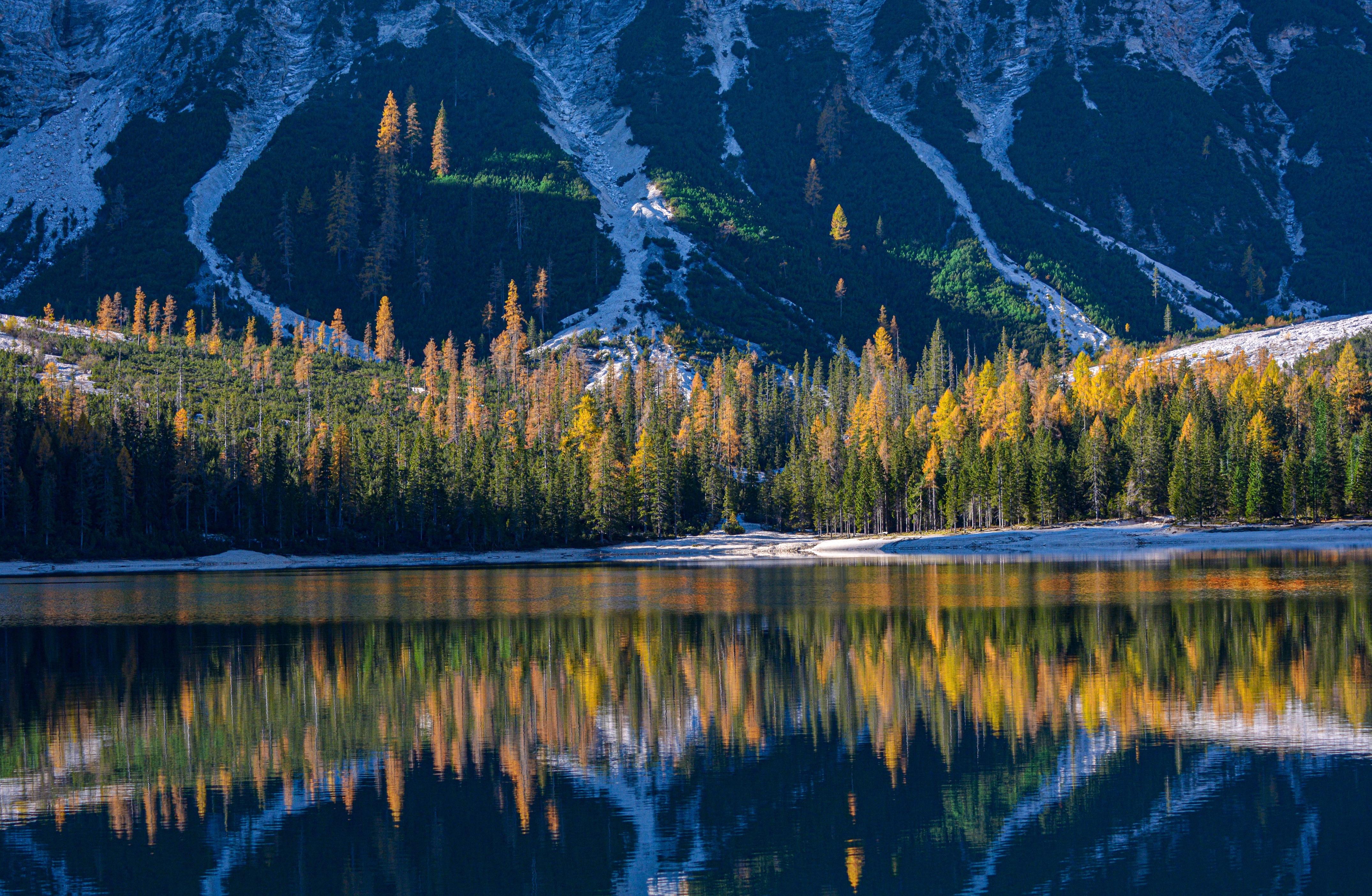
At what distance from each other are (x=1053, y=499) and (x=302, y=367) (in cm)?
10702

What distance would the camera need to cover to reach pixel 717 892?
54.5 feet

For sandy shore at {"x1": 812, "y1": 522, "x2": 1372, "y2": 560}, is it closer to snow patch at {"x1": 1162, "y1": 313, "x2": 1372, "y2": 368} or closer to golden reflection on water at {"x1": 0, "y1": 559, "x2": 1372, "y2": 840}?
golden reflection on water at {"x1": 0, "y1": 559, "x2": 1372, "y2": 840}

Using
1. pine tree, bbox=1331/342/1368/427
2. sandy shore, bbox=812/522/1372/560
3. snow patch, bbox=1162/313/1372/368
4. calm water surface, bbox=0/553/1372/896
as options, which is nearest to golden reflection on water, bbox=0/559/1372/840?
calm water surface, bbox=0/553/1372/896

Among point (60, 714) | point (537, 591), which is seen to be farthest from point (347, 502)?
point (60, 714)

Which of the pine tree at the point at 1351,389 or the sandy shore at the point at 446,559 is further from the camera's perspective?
the pine tree at the point at 1351,389

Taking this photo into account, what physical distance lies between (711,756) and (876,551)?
88.5 m

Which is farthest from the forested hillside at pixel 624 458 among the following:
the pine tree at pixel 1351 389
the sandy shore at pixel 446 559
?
the sandy shore at pixel 446 559

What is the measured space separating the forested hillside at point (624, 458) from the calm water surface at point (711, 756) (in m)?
65.8

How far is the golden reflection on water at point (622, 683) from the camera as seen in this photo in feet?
80.1

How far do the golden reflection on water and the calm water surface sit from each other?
16 centimetres

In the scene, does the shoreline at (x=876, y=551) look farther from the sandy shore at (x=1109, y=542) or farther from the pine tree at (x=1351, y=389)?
the pine tree at (x=1351, y=389)

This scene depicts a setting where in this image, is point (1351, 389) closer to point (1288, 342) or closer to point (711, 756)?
point (1288, 342)

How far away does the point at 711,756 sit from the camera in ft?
80.1

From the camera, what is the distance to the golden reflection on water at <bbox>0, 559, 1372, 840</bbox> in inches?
961
